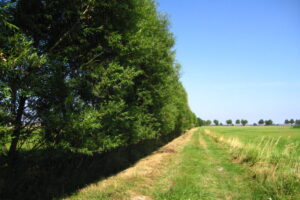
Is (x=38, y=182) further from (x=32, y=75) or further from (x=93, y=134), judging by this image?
(x=32, y=75)

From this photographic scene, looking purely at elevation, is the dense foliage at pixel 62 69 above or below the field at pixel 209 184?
above

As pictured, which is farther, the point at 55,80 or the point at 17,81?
the point at 55,80

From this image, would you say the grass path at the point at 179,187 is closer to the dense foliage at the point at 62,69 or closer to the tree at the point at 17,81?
the dense foliage at the point at 62,69

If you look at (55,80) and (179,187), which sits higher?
(55,80)

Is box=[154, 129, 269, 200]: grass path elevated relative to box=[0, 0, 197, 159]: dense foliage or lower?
lower

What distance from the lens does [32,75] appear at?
13.5ft

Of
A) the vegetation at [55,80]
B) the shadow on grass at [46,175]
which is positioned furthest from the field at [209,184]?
the vegetation at [55,80]

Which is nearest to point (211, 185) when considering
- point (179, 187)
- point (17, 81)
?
point (179, 187)

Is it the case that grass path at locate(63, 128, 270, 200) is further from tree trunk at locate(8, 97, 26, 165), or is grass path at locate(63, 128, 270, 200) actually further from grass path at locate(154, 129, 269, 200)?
tree trunk at locate(8, 97, 26, 165)

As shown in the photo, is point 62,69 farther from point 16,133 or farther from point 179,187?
point 179,187

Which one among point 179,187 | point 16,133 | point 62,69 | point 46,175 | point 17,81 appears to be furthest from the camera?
point 179,187

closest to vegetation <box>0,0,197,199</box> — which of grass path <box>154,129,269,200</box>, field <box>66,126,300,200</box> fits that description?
field <box>66,126,300,200</box>

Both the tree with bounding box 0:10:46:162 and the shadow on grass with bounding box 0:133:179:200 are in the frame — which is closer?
the tree with bounding box 0:10:46:162

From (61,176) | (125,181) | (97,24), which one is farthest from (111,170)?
(97,24)
